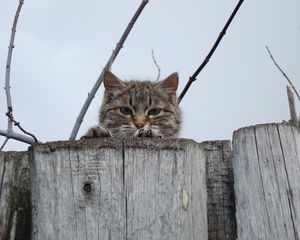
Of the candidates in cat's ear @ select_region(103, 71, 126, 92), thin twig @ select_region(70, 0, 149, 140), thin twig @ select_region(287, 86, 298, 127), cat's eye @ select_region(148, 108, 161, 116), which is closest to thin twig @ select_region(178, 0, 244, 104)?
thin twig @ select_region(70, 0, 149, 140)

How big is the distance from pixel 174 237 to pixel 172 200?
0.47 ft

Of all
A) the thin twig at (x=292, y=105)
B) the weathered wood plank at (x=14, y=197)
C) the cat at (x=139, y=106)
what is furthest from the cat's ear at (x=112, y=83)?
the weathered wood plank at (x=14, y=197)

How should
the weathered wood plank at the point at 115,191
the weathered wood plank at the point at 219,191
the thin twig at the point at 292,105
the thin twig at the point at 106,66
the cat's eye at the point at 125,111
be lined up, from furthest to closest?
the cat's eye at the point at 125,111 < the thin twig at the point at 106,66 < the thin twig at the point at 292,105 < the weathered wood plank at the point at 219,191 < the weathered wood plank at the point at 115,191

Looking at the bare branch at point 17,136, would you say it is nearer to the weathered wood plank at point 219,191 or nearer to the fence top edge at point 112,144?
the fence top edge at point 112,144

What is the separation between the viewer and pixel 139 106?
16.6ft

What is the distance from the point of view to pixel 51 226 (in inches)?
81.1

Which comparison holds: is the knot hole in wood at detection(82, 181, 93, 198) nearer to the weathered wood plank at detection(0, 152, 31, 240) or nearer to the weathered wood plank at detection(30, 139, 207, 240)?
the weathered wood plank at detection(30, 139, 207, 240)

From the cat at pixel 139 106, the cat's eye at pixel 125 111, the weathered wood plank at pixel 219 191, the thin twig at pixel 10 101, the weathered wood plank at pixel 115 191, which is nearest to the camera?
the weathered wood plank at pixel 115 191

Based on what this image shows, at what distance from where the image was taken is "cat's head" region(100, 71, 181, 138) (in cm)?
482

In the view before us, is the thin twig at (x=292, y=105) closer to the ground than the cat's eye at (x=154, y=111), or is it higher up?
closer to the ground

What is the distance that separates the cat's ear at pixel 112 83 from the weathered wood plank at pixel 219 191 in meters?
2.77

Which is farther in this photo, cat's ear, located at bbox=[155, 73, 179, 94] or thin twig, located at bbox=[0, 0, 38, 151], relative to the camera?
cat's ear, located at bbox=[155, 73, 179, 94]

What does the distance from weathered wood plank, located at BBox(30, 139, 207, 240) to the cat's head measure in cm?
244

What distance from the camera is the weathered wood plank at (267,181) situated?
215 cm
